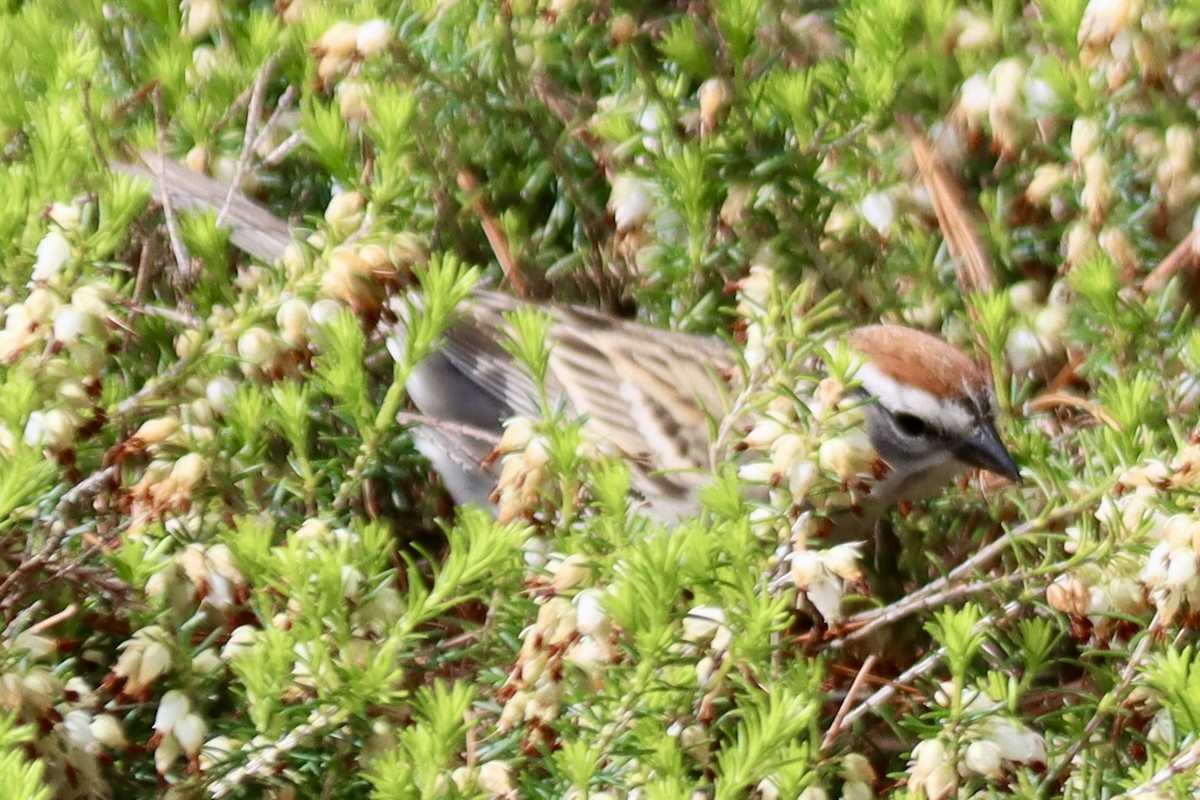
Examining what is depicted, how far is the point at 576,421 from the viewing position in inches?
88.4

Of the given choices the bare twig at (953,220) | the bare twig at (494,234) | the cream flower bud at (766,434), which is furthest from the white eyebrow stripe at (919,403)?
the cream flower bud at (766,434)

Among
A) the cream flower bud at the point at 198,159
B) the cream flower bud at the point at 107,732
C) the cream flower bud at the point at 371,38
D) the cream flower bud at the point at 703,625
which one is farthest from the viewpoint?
the cream flower bud at the point at 198,159

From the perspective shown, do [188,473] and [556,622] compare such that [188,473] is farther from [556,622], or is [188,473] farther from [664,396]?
[664,396]

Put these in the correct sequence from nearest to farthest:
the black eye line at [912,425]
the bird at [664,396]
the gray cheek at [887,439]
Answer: the bird at [664,396]
the black eye line at [912,425]
the gray cheek at [887,439]

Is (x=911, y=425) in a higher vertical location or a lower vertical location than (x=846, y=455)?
lower

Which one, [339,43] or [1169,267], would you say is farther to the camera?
[1169,267]

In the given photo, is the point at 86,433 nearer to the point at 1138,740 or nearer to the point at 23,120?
the point at 23,120

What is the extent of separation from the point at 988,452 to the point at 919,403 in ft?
0.83

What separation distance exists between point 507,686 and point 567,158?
1400mm

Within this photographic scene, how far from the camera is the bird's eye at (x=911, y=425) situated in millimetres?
3250

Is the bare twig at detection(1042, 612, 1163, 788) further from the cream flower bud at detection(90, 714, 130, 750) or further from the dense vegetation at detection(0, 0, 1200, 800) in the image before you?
the cream flower bud at detection(90, 714, 130, 750)

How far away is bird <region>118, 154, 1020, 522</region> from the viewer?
2865 mm

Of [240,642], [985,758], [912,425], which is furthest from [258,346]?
[912,425]

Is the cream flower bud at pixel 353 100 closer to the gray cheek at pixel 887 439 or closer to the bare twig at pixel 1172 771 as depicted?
the gray cheek at pixel 887 439
